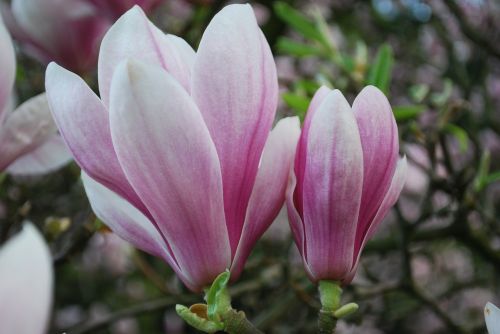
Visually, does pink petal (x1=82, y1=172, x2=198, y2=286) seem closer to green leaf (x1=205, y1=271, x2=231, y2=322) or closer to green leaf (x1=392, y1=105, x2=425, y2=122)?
green leaf (x1=205, y1=271, x2=231, y2=322)

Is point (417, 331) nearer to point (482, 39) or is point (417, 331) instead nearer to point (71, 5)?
point (482, 39)

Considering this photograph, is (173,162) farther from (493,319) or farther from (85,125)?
(493,319)

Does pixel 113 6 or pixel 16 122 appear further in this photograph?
pixel 113 6

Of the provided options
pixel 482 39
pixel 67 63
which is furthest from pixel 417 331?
pixel 67 63

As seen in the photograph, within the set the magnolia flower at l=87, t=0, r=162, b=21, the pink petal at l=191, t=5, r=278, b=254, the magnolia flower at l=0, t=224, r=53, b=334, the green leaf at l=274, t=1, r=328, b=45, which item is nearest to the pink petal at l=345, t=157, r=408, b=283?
Answer: the pink petal at l=191, t=5, r=278, b=254

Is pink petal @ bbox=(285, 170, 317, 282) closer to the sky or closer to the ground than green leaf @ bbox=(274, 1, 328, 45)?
closer to the sky

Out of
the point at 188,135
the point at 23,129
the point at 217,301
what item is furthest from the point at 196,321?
the point at 23,129

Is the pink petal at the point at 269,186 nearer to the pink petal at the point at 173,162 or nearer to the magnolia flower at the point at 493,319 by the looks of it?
the pink petal at the point at 173,162
